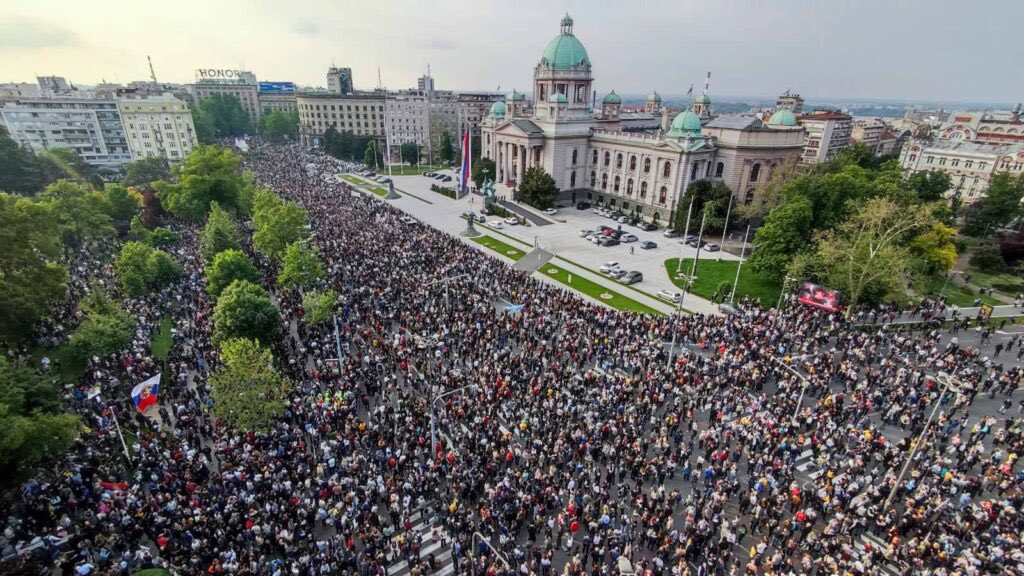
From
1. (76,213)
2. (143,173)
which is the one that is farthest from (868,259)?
(143,173)

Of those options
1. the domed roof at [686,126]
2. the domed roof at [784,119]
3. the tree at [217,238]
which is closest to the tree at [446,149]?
the domed roof at [686,126]

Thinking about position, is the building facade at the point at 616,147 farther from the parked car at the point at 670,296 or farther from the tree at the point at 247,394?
the tree at the point at 247,394

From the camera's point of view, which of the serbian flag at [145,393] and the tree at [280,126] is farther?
the tree at [280,126]

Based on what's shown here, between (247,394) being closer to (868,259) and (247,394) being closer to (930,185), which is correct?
(868,259)

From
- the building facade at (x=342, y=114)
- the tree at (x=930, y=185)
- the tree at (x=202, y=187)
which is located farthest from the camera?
the building facade at (x=342, y=114)

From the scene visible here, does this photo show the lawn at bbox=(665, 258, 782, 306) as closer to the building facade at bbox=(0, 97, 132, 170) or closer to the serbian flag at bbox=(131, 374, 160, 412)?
the serbian flag at bbox=(131, 374, 160, 412)

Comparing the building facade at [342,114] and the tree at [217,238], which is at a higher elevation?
the building facade at [342,114]
